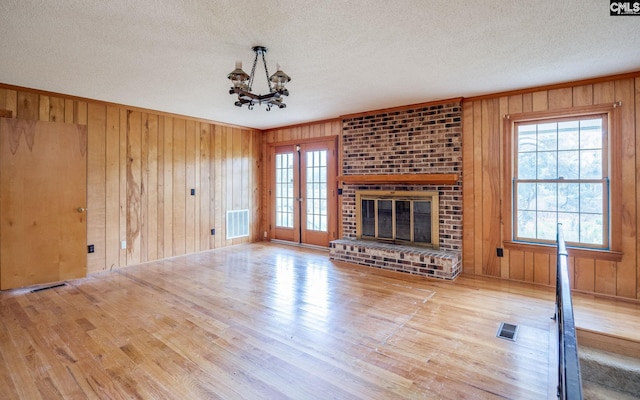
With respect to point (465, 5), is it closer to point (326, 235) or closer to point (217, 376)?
point (217, 376)

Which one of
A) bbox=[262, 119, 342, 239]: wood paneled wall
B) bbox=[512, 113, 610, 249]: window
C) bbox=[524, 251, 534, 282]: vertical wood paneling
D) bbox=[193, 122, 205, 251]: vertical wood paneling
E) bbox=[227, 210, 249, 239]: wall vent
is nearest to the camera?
bbox=[512, 113, 610, 249]: window

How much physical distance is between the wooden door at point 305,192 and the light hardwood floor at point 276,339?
208cm

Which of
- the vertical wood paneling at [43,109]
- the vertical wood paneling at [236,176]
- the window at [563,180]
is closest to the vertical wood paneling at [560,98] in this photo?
the window at [563,180]

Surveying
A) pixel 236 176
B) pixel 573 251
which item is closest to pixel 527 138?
pixel 573 251

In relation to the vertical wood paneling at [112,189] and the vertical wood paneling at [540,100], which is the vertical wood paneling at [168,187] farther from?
the vertical wood paneling at [540,100]

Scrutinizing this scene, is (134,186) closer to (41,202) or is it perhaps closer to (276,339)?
(41,202)

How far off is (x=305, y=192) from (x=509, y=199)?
3592mm

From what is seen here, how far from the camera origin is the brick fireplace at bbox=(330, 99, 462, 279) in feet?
14.8

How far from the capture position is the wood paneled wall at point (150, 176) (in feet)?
14.8

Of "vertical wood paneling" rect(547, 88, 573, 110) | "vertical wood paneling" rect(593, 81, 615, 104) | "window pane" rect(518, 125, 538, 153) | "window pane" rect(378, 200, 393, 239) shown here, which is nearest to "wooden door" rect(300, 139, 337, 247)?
"window pane" rect(378, 200, 393, 239)

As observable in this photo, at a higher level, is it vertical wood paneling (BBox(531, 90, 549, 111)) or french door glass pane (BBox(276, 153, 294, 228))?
vertical wood paneling (BBox(531, 90, 549, 111))

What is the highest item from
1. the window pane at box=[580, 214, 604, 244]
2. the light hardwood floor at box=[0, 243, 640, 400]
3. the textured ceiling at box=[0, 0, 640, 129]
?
the textured ceiling at box=[0, 0, 640, 129]

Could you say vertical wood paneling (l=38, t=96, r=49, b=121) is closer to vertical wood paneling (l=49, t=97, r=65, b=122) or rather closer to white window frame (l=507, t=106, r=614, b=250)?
vertical wood paneling (l=49, t=97, r=65, b=122)

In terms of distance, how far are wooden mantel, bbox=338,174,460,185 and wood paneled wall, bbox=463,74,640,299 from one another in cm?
31
